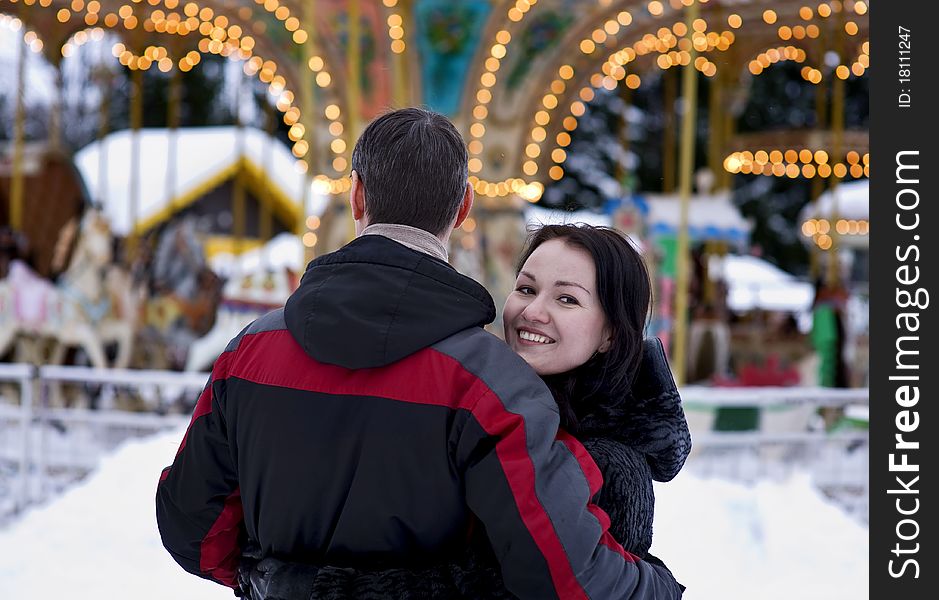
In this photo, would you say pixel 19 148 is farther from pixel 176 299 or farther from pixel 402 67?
pixel 402 67

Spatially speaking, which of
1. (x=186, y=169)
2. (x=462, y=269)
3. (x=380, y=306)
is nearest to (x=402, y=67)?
(x=462, y=269)

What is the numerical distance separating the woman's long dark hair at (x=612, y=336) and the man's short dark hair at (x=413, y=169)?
248mm

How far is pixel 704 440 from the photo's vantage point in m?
5.64

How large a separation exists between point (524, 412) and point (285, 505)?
352 mm

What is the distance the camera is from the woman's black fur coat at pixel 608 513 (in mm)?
1364

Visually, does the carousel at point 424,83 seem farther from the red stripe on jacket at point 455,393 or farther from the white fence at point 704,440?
the red stripe on jacket at point 455,393

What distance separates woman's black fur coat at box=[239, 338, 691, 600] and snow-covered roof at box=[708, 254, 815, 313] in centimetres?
1456

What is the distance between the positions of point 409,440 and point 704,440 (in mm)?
4533

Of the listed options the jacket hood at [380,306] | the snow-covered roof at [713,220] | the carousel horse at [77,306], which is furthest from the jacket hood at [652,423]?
the snow-covered roof at [713,220]

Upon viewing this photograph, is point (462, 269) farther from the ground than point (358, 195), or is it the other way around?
point (358, 195)

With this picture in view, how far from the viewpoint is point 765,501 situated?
199 inches
